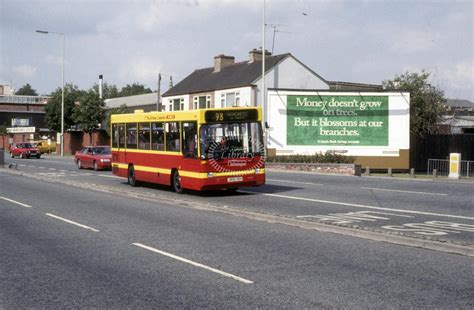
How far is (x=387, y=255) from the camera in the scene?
360 inches

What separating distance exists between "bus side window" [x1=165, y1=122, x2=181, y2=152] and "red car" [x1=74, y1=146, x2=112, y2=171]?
15.1 meters

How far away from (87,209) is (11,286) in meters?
8.21

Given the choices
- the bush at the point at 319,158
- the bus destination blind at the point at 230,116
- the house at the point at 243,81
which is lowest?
the bush at the point at 319,158

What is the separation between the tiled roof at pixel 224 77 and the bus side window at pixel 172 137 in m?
32.8

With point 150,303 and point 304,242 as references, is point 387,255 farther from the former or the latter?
point 150,303

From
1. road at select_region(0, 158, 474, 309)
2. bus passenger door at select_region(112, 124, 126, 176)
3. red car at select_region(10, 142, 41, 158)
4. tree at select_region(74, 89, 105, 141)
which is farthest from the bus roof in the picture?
tree at select_region(74, 89, 105, 141)

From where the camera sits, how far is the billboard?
35.7 meters

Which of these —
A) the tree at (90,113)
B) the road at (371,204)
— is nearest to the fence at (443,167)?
the road at (371,204)

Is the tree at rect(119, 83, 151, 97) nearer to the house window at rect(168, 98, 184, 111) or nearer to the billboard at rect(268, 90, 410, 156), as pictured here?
the house window at rect(168, 98, 184, 111)

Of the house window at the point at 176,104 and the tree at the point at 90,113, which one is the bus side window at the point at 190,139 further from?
the tree at the point at 90,113

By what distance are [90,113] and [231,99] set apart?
21.6 meters

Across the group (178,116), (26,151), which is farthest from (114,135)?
(26,151)

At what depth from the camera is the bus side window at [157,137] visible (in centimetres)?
2021

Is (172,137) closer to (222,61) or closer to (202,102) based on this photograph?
(202,102)
